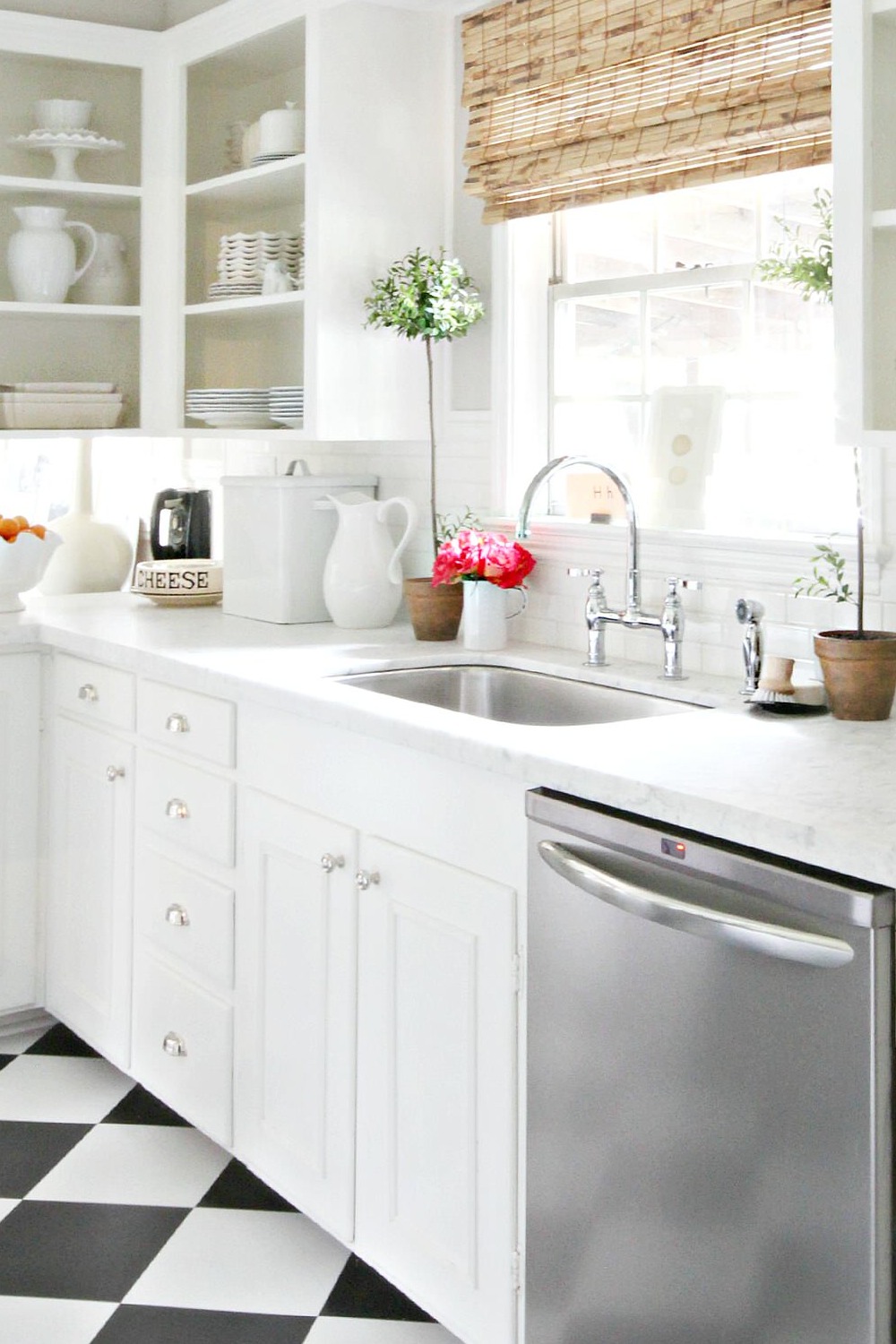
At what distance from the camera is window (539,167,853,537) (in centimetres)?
271

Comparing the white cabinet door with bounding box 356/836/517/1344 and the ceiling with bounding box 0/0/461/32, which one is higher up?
the ceiling with bounding box 0/0/461/32

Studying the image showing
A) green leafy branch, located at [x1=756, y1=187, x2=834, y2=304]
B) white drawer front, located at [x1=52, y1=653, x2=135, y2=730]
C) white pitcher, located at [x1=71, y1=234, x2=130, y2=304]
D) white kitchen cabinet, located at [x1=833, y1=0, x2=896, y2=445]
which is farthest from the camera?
white pitcher, located at [x1=71, y1=234, x2=130, y2=304]

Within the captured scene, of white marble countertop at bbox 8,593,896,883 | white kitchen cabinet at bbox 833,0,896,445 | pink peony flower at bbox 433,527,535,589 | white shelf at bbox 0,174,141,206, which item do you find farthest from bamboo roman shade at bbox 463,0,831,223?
white shelf at bbox 0,174,141,206

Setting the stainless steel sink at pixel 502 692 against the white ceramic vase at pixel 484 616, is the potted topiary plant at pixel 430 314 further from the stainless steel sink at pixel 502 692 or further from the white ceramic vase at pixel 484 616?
the stainless steel sink at pixel 502 692

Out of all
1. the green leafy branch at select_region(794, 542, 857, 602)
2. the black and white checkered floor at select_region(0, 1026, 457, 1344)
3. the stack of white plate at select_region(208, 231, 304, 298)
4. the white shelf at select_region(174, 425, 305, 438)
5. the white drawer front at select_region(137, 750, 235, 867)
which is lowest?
the black and white checkered floor at select_region(0, 1026, 457, 1344)

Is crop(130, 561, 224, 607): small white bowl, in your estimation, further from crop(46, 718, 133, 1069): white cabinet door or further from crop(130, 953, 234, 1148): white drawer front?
crop(130, 953, 234, 1148): white drawer front

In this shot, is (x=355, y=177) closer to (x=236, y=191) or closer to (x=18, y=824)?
(x=236, y=191)

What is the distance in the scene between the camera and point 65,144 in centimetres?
388

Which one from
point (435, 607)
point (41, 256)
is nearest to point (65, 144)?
point (41, 256)

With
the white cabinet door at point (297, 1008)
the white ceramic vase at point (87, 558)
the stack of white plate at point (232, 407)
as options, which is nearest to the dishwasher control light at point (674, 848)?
the white cabinet door at point (297, 1008)

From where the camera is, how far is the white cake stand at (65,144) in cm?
386

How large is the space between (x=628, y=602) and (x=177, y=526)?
1.66 metres

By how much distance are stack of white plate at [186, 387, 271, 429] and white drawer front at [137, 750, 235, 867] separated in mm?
1029

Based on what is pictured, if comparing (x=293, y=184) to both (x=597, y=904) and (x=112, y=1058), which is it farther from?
(x=597, y=904)
